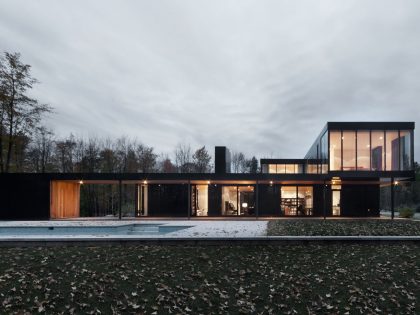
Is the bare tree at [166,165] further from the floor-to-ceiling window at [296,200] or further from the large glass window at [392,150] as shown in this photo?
the large glass window at [392,150]

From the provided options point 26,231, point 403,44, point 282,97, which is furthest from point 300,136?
point 26,231

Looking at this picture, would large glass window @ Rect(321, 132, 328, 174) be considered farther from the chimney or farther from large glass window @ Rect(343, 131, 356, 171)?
the chimney

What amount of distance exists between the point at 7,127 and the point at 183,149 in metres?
27.6

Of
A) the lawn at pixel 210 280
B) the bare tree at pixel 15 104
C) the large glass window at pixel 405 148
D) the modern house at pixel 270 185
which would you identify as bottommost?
the lawn at pixel 210 280

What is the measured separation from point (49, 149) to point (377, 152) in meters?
26.3

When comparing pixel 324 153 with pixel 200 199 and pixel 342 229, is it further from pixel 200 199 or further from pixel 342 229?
pixel 200 199

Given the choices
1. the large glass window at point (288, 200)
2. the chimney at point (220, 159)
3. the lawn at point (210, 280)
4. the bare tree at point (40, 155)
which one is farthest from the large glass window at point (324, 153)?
the bare tree at point (40, 155)

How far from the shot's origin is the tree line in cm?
2034

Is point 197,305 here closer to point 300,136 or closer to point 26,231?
point 26,231

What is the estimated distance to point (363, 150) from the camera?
57.5 ft

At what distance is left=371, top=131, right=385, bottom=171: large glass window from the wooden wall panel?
17.1 metres

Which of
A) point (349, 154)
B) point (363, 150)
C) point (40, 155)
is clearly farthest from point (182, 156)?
point (363, 150)

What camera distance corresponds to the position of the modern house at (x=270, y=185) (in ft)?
57.5

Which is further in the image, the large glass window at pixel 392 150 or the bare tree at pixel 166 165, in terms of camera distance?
the bare tree at pixel 166 165
